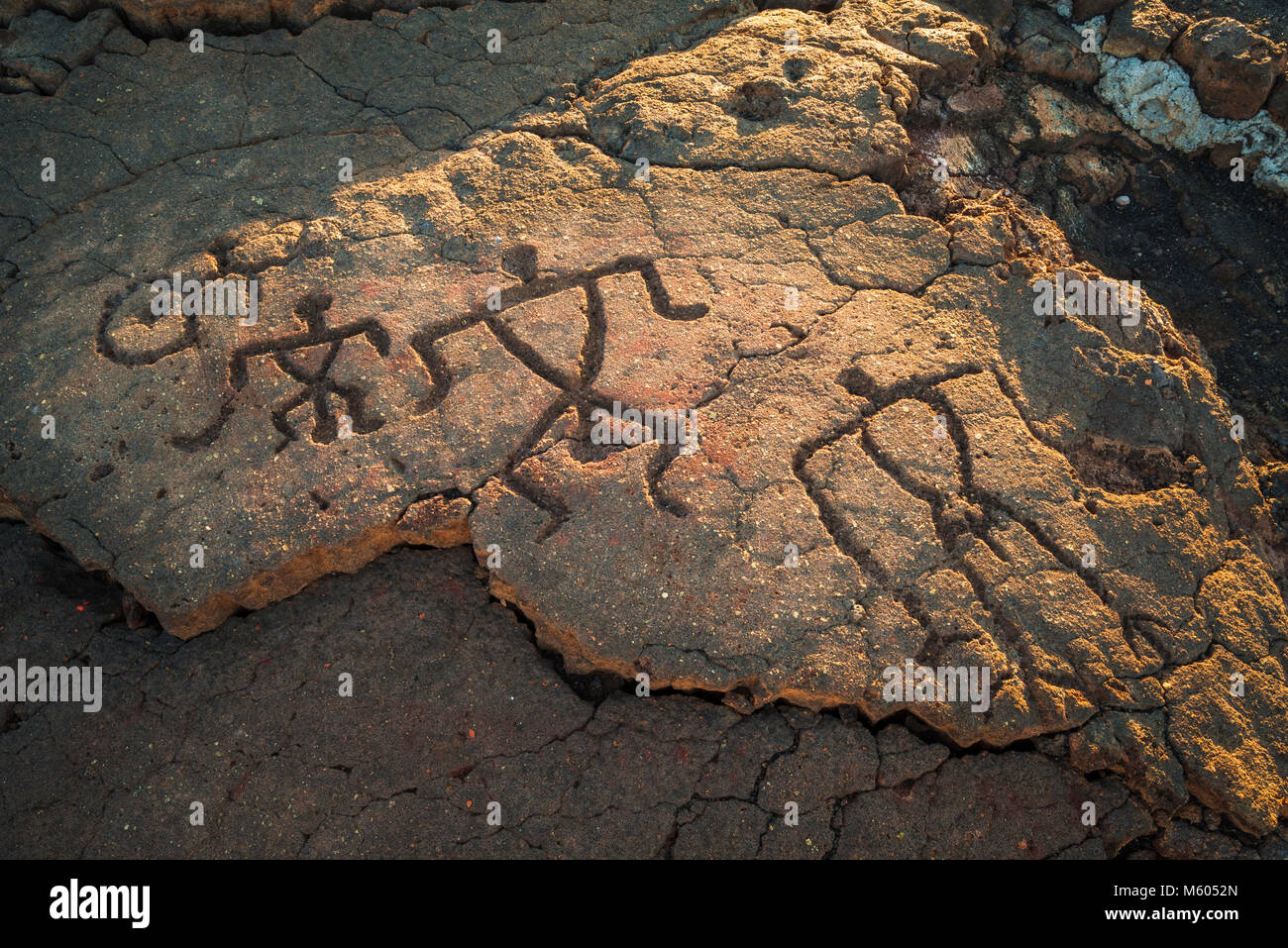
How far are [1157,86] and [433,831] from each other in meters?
4.86

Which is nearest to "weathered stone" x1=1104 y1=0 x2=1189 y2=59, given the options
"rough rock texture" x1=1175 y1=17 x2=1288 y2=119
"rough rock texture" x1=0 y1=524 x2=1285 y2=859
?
"rough rock texture" x1=1175 y1=17 x2=1288 y2=119

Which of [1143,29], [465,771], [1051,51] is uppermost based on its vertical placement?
[1143,29]

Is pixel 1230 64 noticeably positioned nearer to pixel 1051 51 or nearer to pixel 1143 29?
pixel 1143 29

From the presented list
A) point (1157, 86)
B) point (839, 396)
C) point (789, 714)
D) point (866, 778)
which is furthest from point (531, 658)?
point (1157, 86)

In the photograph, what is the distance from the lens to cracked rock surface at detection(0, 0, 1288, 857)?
277 centimetres

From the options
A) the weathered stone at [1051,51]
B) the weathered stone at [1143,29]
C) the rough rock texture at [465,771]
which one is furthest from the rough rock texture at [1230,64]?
the rough rock texture at [465,771]

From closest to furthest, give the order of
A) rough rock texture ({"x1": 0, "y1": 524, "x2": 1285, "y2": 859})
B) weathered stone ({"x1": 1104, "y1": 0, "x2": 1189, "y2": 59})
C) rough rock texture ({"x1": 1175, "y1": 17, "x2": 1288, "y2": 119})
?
rough rock texture ({"x1": 0, "y1": 524, "x2": 1285, "y2": 859})
rough rock texture ({"x1": 1175, "y1": 17, "x2": 1288, "y2": 119})
weathered stone ({"x1": 1104, "y1": 0, "x2": 1189, "y2": 59})

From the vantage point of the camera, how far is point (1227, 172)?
15.2 feet

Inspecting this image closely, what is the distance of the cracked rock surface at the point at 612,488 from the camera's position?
2.77 metres

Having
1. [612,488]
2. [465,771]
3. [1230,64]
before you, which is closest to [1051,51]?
[1230,64]

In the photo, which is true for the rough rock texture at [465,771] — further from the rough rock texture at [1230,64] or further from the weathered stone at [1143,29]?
the weathered stone at [1143,29]

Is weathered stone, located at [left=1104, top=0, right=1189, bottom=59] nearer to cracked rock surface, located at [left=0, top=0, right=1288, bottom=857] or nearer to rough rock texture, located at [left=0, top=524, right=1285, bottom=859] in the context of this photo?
cracked rock surface, located at [left=0, top=0, right=1288, bottom=857]

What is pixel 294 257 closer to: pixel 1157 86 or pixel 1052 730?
pixel 1052 730

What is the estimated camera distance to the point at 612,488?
2.92 metres
